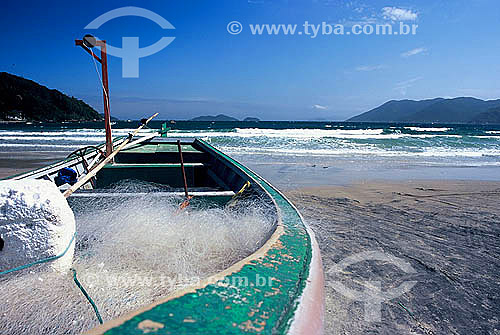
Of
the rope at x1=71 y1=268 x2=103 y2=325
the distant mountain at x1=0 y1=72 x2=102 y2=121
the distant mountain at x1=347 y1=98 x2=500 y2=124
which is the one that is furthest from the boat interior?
the distant mountain at x1=347 y1=98 x2=500 y2=124

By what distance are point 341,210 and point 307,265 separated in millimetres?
4431

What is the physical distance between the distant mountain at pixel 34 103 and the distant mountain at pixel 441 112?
Answer: 128 metres

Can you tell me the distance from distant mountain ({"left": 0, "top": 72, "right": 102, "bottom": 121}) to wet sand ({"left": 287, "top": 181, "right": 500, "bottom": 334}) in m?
75.7

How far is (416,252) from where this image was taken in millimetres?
3453

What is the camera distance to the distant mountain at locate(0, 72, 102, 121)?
68.2 meters

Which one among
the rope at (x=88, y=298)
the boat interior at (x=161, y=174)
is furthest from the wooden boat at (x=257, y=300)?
the boat interior at (x=161, y=174)

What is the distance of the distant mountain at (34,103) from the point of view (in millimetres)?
68250

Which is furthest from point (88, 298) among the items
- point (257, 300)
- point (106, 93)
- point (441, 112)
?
point (441, 112)

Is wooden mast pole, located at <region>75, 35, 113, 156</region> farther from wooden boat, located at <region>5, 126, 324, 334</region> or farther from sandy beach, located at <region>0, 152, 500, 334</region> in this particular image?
wooden boat, located at <region>5, 126, 324, 334</region>

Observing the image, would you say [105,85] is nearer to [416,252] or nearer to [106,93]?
[106,93]

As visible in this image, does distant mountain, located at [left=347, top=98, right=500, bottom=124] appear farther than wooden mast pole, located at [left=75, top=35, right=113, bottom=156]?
Yes

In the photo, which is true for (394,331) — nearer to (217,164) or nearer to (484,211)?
(217,164)

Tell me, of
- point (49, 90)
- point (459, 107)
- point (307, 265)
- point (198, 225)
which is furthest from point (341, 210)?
point (459, 107)

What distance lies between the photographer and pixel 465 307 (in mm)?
2393
